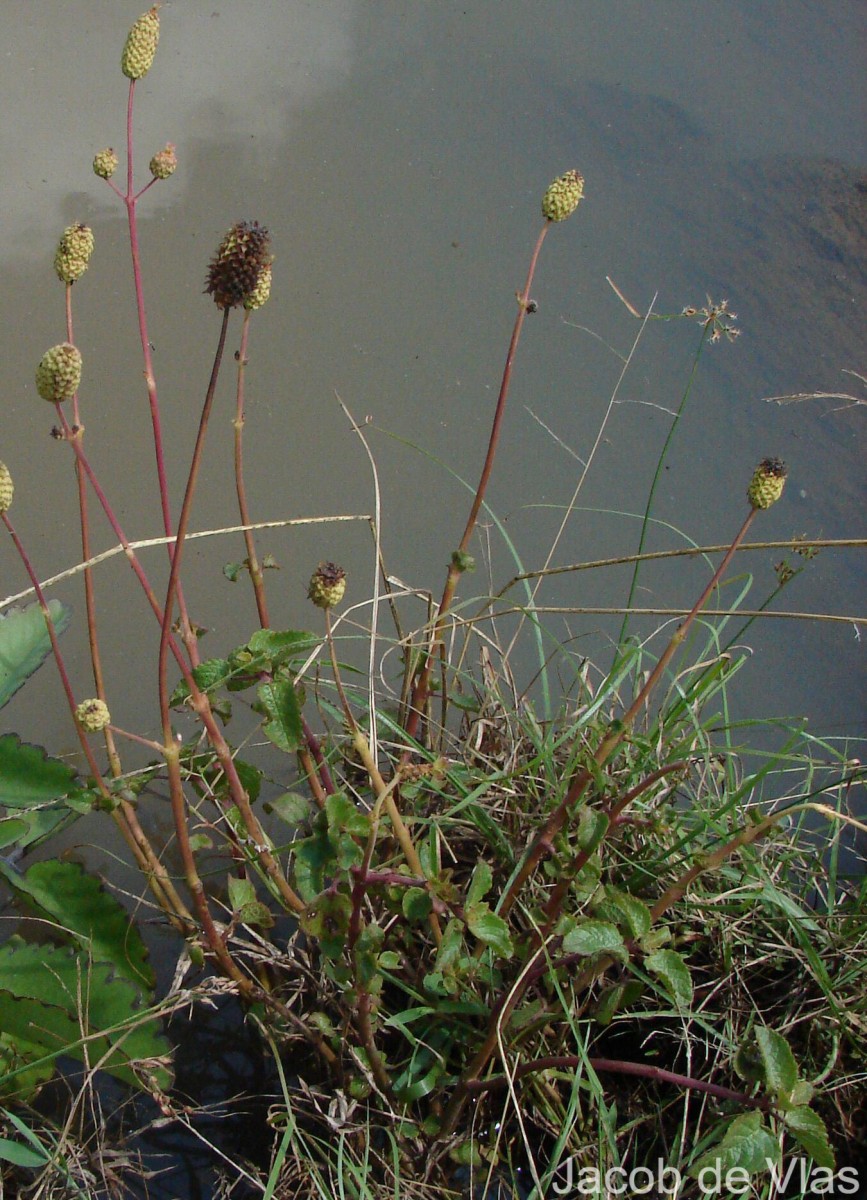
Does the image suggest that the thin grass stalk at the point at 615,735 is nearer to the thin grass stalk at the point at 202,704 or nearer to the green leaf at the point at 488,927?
the green leaf at the point at 488,927

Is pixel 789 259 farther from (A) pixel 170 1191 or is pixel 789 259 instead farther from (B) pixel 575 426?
(A) pixel 170 1191

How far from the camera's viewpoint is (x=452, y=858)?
1310 millimetres

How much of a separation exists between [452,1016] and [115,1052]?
0.37 meters

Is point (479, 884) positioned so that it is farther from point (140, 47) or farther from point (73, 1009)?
point (140, 47)

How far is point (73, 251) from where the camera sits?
951 millimetres

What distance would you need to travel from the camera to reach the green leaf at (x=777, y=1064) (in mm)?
850

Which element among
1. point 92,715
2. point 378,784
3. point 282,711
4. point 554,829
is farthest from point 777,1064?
point 92,715

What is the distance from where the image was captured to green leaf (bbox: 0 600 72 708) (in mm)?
1288

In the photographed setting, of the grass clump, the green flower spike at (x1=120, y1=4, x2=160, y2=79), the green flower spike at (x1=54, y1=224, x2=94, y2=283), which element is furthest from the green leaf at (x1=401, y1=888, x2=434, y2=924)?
the green flower spike at (x1=120, y1=4, x2=160, y2=79)

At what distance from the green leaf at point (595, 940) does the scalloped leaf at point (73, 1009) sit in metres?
0.50

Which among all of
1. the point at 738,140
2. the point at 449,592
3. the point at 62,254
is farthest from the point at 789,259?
the point at 62,254

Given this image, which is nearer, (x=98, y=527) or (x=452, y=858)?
(x=452, y=858)

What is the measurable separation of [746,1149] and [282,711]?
0.54 m

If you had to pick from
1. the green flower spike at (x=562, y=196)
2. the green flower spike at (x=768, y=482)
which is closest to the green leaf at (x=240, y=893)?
the green flower spike at (x=768, y=482)
